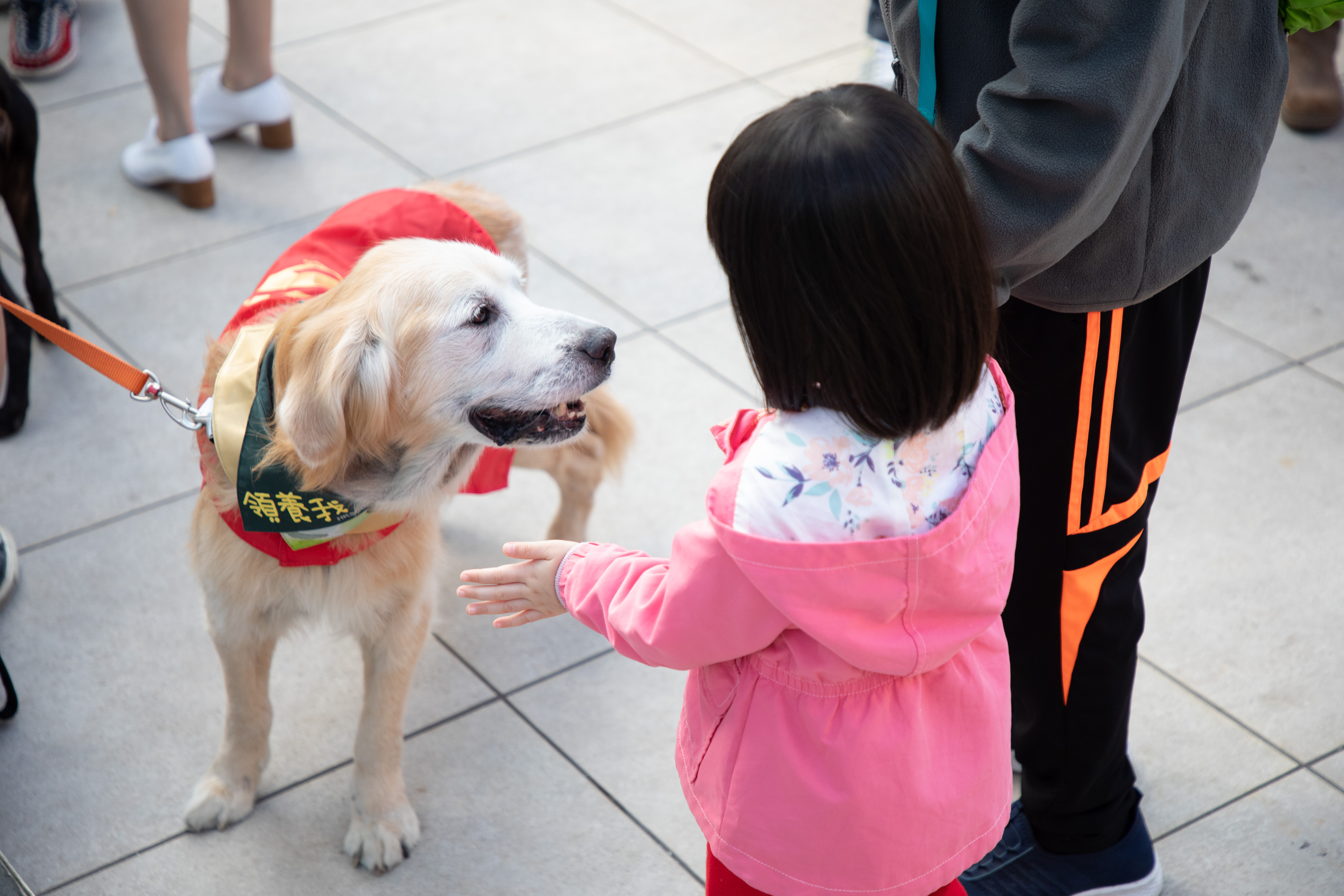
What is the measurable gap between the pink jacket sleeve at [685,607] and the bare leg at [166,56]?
3828mm

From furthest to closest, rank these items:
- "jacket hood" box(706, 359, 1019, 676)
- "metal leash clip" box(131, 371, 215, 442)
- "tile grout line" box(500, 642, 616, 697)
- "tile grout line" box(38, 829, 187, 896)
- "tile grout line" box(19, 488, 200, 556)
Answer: "tile grout line" box(19, 488, 200, 556)
"tile grout line" box(500, 642, 616, 697)
"tile grout line" box(38, 829, 187, 896)
"metal leash clip" box(131, 371, 215, 442)
"jacket hood" box(706, 359, 1019, 676)

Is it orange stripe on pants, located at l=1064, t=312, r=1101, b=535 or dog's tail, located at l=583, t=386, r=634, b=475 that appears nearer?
orange stripe on pants, located at l=1064, t=312, r=1101, b=535

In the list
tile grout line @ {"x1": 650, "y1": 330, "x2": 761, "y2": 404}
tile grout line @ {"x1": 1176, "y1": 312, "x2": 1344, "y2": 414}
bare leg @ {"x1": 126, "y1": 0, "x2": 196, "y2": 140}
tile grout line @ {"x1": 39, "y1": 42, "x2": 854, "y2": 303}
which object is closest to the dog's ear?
tile grout line @ {"x1": 650, "y1": 330, "x2": 761, "y2": 404}

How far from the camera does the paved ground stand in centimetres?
254

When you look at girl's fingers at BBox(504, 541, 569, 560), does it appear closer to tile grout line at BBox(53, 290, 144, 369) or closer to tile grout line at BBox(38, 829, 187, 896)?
tile grout line at BBox(38, 829, 187, 896)

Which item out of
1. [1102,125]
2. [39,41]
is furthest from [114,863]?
[39,41]

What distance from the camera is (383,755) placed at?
2.49 metres

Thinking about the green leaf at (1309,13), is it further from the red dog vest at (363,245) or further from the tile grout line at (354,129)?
the tile grout line at (354,129)

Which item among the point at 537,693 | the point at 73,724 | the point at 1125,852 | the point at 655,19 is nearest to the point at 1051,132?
the point at 1125,852

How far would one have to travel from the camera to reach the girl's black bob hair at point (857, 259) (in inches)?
48.7

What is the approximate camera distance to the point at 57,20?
569 cm

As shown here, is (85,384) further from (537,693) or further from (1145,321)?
(1145,321)

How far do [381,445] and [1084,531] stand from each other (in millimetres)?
1300

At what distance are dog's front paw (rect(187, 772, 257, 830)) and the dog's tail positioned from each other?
→ 1.24 meters
